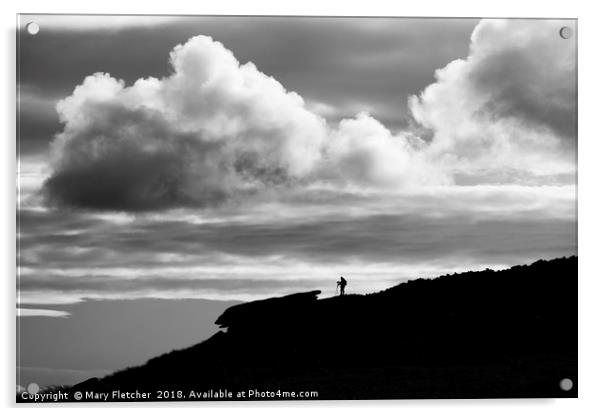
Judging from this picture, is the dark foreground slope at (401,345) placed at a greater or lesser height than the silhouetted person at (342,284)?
lesser

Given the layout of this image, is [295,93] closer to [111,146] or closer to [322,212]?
[322,212]

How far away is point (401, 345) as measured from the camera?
13.9 metres

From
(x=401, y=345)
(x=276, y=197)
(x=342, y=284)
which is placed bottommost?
(x=401, y=345)

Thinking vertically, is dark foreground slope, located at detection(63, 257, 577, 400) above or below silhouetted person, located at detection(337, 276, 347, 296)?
below

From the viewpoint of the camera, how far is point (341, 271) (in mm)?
12859

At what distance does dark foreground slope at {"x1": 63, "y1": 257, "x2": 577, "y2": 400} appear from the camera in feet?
42.0

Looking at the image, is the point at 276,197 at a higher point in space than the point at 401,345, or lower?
higher

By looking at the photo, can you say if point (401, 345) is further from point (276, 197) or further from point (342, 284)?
point (276, 197)

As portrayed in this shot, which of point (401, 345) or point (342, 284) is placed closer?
point (342, 284)

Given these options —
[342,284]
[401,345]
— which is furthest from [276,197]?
[401,345]

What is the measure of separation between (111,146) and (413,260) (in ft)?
18.5

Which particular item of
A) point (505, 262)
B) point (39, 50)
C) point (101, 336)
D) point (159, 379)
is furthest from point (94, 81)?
point (505, 262)

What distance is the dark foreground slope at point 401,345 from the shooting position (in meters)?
12.8

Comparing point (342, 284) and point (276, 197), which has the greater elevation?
point (276, 197)
